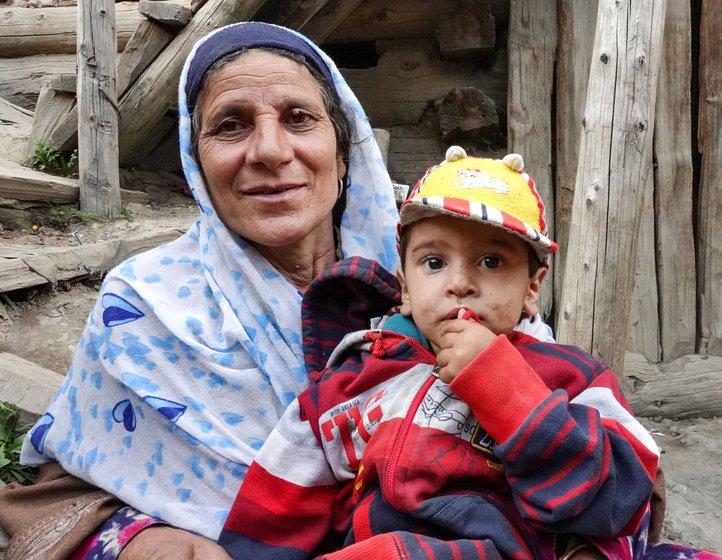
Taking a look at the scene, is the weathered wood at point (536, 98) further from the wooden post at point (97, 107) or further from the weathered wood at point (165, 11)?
the wooden post at point (97, 107)

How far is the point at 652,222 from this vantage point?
4637 millimetres

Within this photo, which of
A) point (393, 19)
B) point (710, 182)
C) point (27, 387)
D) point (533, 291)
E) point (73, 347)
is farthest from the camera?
point (393, 19)

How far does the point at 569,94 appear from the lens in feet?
15.7

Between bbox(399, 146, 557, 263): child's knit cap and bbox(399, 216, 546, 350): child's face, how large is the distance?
43mm

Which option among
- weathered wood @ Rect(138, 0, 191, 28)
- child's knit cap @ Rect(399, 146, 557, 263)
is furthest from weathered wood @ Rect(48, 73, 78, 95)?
child's knit cap @ Rect(399, 146, 557, 263)

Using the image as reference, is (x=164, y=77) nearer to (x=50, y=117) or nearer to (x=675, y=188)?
(x=50, y=117)

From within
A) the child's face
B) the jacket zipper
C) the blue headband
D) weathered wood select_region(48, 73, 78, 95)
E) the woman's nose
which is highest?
the blue headband

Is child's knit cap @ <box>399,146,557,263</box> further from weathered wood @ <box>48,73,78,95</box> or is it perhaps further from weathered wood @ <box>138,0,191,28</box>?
weathered wood @ <box>48,73,78,95</box>

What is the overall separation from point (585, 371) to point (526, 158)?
352cm

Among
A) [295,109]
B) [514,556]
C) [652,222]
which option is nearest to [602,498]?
[514,556]

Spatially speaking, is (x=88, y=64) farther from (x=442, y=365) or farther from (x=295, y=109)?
(x=442, y=365)

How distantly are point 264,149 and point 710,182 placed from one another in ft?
11.6

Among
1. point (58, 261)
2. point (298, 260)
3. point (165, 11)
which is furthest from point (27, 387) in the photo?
point (165, 11)

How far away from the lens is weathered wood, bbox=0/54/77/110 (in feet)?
22.8
